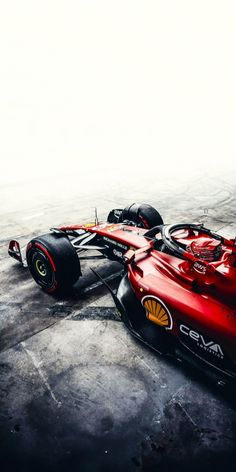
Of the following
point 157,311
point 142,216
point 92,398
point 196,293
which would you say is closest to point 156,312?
point 157,311

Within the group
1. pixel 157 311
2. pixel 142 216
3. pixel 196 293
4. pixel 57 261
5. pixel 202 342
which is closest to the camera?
pixel 202 342

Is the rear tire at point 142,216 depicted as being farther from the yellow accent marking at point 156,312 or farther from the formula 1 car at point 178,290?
the yellow accent marking at point 156,312

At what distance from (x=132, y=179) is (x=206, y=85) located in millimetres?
54718

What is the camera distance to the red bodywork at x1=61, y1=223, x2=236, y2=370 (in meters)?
2.57

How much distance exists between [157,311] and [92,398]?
43.5 inches

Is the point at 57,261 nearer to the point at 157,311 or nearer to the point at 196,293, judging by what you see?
the point at 157,311

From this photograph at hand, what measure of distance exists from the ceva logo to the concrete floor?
0.32m

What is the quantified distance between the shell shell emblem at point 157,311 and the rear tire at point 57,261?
1.44 m

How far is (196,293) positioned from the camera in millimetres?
2883

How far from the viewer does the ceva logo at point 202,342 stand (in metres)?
2.60

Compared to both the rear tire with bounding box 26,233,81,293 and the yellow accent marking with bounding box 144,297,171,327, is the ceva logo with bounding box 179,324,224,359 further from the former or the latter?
the rear tire with bounding box 26,233,81,293

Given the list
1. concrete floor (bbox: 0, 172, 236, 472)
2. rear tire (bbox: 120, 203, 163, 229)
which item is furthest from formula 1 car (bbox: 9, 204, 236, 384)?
rear tire (bbox: 120, 203, 163, 229)

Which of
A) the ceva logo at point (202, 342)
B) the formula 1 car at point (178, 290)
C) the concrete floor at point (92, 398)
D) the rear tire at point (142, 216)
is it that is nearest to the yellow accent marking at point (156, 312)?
the formula 1 car at point (178, 290)

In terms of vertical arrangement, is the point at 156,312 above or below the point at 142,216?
below
